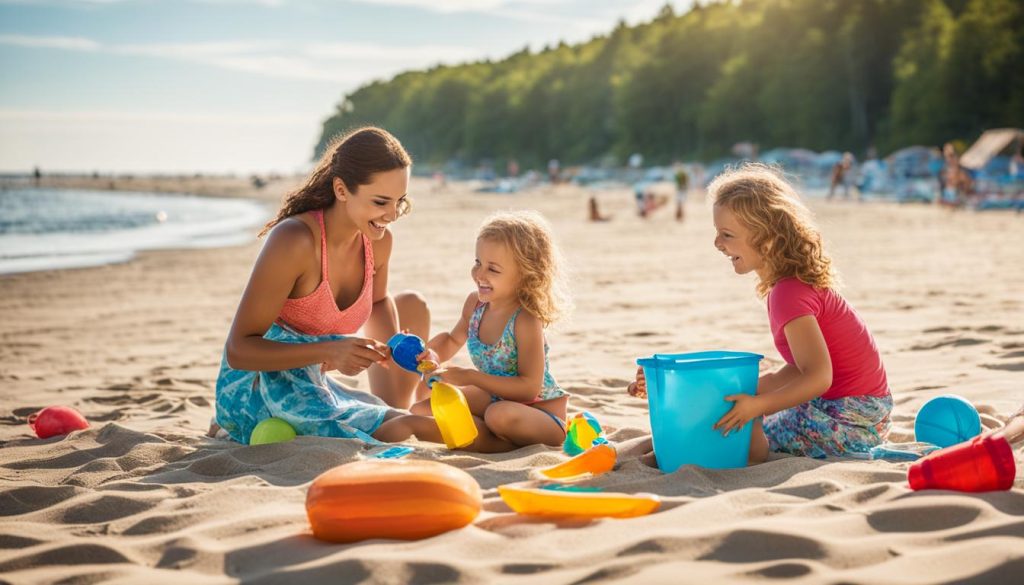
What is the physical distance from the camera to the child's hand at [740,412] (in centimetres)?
304

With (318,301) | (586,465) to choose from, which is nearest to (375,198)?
(318,301)

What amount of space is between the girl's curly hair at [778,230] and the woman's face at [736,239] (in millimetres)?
14

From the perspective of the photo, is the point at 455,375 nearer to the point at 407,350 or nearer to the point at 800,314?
the point at 407,350

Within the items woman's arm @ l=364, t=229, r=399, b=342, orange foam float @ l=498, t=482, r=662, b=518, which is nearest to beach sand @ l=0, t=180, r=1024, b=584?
orange foam float @ l=498, t=482, r=662, b=518

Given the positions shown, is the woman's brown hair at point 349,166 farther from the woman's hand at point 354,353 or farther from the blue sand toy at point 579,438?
the blue sand toy at point 579,438

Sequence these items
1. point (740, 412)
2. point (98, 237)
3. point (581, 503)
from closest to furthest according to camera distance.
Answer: point (581, 503) → point (740, 412) → point (98, 237)

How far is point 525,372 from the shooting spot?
3.65 metres

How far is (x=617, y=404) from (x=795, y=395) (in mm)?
1503

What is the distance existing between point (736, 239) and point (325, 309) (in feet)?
5.35

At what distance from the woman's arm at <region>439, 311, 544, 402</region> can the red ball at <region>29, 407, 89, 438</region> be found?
1.87m

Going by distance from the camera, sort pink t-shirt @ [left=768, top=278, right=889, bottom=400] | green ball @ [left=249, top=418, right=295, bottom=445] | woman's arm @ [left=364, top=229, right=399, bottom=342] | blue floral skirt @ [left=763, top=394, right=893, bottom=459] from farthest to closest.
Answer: woman's arm @ [left=364, top=229, right=399, bottom=342], green ball @ [left=249, top=418, right=295, bottom=445], blue floral skirt @ [left=763, top=394, right=893, bottom=459], pink t-shirt @ [left=768, top=278, right=889, bottom=400]

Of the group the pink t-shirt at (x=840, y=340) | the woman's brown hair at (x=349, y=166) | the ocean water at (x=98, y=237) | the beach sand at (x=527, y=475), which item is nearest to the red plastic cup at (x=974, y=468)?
the beach sand at (x=527, y=475)

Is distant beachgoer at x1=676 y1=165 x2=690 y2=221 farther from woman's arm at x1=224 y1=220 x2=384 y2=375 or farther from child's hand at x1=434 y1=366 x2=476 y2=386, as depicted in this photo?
woman's arm at x1=224 y1=220 x2=384 y2=375

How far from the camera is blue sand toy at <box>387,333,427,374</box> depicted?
3.44 metres
